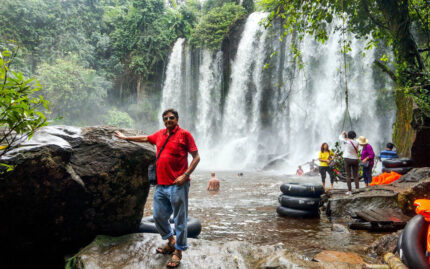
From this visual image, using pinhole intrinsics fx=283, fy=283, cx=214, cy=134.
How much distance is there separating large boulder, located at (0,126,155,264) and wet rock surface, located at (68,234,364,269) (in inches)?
10.6

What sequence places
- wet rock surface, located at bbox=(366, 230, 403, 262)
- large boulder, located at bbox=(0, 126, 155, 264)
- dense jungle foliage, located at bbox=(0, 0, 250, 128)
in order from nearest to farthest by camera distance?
large boulder, located at bbox=(0, 126, 155, 264) < wet rock surface, located at bbox=(366, 230, 403, 262) < dense jungle foliage, located at bbox=(0, 0, 250, 128)

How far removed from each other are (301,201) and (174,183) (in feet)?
13.2

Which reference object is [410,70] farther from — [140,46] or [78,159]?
[140,46]

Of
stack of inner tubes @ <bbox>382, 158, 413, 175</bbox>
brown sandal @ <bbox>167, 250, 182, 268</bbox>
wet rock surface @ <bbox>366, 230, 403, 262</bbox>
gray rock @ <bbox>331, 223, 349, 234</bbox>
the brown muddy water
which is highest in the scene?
stack of inner tubes @ <bbox>382, 158, 413, 175</bbox>

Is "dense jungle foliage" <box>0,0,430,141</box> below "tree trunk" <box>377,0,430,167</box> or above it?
above

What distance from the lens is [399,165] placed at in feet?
25.7

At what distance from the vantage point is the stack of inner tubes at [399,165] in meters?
7.73

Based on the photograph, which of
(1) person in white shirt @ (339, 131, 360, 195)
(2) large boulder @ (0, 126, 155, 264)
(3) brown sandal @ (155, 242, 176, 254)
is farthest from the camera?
(1) person in white shirt @ (339, 131, 360, 195)

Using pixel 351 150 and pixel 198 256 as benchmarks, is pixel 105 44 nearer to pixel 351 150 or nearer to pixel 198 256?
pixel 351 150

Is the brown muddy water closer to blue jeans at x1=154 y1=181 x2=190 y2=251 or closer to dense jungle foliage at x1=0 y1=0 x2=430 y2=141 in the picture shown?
blue jeans at x1=154 y1=181 x2=190 y2=251

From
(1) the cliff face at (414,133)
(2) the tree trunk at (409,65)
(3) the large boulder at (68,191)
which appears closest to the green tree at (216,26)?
→ (2) the tree trunk at (409,65)

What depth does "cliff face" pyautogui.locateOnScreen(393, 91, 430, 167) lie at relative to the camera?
788cm

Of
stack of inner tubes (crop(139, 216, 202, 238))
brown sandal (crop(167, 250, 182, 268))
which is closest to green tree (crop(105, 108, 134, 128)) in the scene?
stack of inner tubes (crop(139, 216, 202, 238))

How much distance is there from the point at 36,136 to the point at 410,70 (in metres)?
8.98
